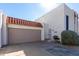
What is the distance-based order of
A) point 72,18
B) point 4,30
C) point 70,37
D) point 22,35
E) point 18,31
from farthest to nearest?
point 72,18 → point 22,35 → point 18,31 → point 70,37 → point 4,30

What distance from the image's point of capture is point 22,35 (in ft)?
56.9

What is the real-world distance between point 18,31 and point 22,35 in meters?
0.91

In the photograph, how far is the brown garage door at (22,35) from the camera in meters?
15.8

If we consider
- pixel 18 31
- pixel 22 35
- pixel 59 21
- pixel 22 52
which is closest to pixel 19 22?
pixel 18 31

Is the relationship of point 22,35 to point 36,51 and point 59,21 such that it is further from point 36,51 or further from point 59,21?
point 59,21

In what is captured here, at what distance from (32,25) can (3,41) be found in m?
5.86

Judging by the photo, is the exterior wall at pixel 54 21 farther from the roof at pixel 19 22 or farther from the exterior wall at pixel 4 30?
the exterior wall at pixel 4 30

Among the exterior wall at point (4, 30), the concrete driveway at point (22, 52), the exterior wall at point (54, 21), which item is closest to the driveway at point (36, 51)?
the concrete driveway at point (22, 52)

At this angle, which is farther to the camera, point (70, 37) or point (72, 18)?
point (72, 18)

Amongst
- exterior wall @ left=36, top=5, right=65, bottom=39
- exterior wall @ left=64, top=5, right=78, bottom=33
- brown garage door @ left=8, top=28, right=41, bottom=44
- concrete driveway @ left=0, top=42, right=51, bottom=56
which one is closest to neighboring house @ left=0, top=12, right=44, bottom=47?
brown garage door @ left=8, top=28, right=41, bottom=44

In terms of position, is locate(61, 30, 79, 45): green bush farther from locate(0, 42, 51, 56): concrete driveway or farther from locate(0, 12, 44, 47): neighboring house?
locate(0, 42, 51, 56): concrete driveway

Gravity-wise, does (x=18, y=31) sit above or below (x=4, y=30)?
below

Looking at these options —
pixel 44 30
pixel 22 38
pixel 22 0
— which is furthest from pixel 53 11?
pixel 22 0

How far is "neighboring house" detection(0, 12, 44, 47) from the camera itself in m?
14.4
